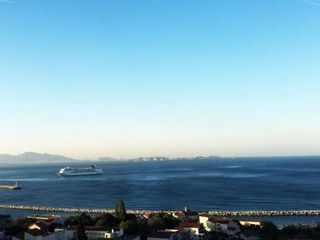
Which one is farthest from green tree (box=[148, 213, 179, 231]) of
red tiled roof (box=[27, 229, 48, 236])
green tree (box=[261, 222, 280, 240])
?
red tiled roof (box=[27, 229, 48, 236])

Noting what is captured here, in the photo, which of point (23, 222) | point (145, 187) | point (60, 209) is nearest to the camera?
point (23, 222)

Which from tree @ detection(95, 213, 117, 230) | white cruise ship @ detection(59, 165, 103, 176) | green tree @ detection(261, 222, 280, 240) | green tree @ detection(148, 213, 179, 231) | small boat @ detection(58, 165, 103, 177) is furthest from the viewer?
white cruise ship @ detection(59, 165, 103, 176)

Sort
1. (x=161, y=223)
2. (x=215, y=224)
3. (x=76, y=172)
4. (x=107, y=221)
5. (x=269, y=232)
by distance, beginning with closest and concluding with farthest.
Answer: (x=269, y=232), (x=161, y=223), (x=107, y=221), (x=215, y=224), (x=76, y=172)

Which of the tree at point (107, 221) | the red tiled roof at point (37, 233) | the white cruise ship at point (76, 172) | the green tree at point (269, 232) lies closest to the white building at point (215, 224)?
the green tree at point (269, 232)

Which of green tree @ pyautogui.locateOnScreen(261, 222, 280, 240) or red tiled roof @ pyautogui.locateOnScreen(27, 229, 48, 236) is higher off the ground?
red tiled roof @ pyautogui.locateOnScreen(27, 229, 48, 236)

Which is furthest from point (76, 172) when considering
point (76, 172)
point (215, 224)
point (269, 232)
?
point (269, 232)

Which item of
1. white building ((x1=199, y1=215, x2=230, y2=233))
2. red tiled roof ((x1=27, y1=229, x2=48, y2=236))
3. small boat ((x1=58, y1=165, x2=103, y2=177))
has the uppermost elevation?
red tiled roof ((x1=27, y1=229, x2=48, y2=236))

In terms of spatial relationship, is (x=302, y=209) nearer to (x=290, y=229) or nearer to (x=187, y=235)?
(x=290, y=229)

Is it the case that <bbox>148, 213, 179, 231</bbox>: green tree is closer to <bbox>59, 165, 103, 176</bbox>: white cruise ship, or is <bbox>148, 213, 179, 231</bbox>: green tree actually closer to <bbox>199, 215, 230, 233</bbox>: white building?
<bbox>199, 215, 230, 233</bbox>: white building

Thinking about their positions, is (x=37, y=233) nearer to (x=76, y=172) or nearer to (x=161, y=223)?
(x=161, y=223)

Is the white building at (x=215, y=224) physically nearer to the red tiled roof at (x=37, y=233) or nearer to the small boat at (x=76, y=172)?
the red tiled roof at (x=37, y=233)

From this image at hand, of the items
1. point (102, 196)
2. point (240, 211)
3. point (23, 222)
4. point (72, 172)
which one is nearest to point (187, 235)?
point (23, 222)
